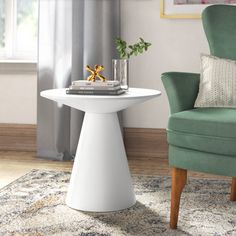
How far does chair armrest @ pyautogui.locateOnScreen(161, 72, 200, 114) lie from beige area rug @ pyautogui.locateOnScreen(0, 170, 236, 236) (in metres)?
0.47

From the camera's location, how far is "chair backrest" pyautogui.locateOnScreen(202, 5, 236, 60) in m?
2.72

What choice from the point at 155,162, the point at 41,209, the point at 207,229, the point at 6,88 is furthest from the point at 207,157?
the point at 6,88

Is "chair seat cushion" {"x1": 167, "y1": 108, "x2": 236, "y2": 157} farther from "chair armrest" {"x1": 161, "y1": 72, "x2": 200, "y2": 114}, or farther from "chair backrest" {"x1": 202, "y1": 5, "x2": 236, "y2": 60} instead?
"chair backrest" {"x1": 202, "y1": 5, "x2": 236, "y2": 60}

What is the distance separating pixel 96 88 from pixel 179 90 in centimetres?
38

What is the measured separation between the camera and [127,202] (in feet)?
7.76

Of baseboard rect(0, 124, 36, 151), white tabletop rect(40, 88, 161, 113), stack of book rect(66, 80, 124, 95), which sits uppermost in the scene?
stack of book rect(66, 80, 124, 95)

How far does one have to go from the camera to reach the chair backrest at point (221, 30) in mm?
2717

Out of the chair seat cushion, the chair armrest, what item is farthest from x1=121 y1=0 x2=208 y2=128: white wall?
the chair seat cushion

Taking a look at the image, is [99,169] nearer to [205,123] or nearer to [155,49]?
[205,123]

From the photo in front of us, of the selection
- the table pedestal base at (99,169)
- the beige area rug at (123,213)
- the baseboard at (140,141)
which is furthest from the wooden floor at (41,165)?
the table pedestal base at (99,169)

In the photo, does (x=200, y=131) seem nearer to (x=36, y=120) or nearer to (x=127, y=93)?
(x=127, y=93)

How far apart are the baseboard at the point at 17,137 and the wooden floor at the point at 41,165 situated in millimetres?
107

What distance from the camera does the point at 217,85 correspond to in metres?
2.50

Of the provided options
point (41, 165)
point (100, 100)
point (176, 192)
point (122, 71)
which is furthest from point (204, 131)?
point (41, 165)
